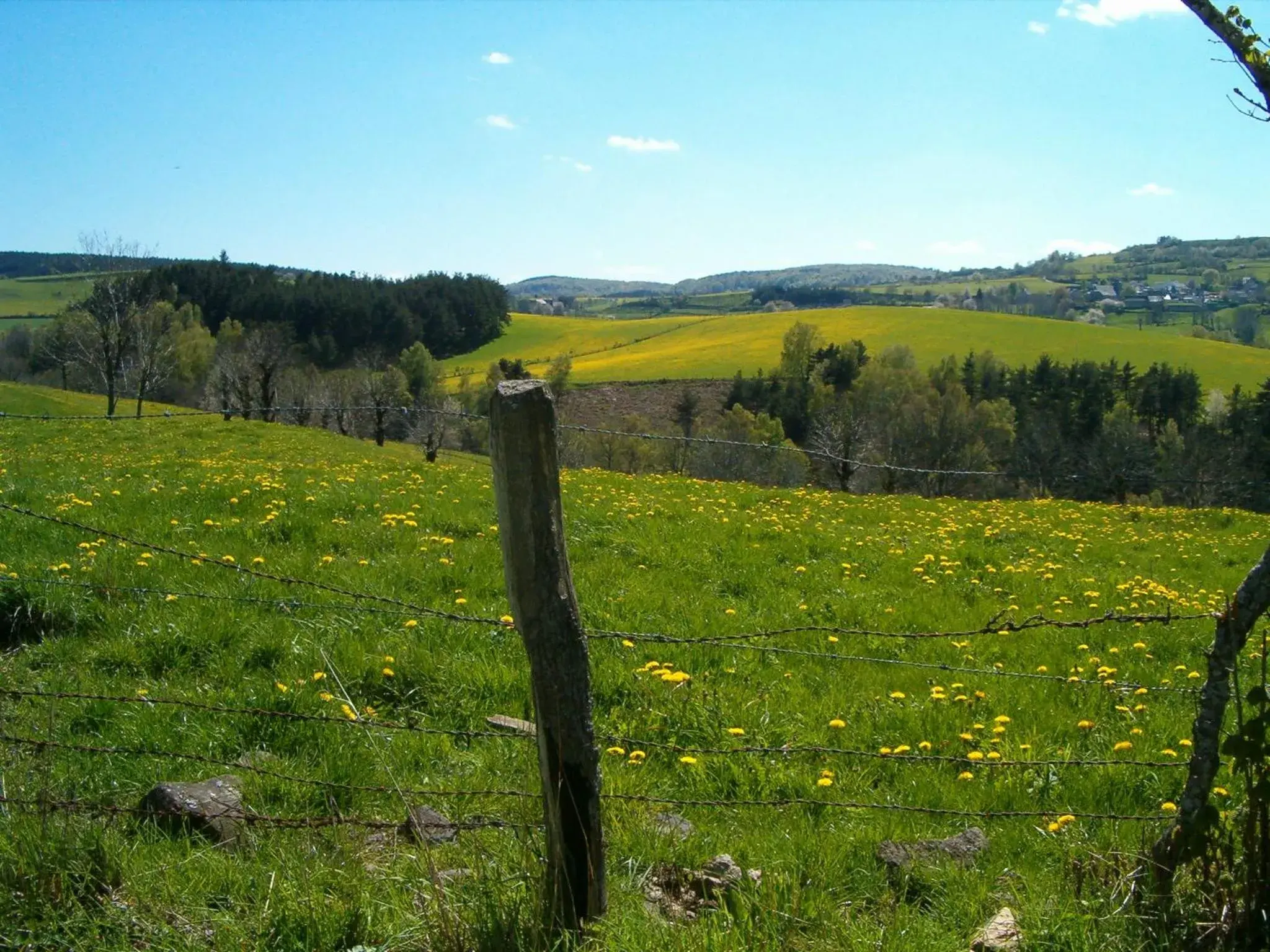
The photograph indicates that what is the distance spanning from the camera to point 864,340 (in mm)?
126875

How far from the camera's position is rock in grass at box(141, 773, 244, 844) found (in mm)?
4172

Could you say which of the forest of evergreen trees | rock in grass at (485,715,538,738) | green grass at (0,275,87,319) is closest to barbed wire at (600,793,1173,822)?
rock in grass at (485,715,538,738)

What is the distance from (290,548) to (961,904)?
7.56m

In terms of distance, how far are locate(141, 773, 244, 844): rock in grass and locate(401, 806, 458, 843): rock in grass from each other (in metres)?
0.73

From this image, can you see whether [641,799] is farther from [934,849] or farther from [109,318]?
[109,318]

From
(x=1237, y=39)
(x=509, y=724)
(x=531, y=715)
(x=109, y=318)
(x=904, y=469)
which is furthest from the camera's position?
(x=109, y=318)

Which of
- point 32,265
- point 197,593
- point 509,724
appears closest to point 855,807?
point 509,724

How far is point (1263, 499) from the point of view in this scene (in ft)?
163

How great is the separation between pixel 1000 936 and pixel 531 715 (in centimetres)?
329

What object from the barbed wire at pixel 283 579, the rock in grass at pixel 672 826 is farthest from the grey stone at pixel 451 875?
the barbed wire at pixel 283 579

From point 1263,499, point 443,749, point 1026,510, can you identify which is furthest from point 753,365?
point 443,749

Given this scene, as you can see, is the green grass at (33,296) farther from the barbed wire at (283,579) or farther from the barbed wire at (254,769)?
the barbed wire at (254,769)

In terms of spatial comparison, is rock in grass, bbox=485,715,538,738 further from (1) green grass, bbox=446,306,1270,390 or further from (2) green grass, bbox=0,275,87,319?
(2) green grass, bbox=0,275,87,319

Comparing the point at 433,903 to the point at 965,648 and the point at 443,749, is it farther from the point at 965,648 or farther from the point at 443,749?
the point at 965,648
